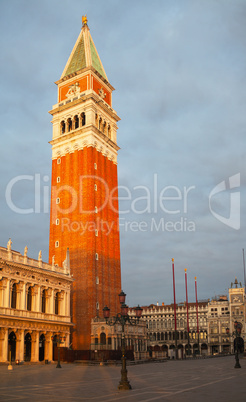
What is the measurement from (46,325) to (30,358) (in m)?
4.87

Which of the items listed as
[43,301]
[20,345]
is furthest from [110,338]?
[20,345]

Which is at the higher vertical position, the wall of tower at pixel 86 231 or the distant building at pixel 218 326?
the wall of tower at pixel 86 231

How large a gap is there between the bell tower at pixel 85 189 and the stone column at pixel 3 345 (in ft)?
55.4

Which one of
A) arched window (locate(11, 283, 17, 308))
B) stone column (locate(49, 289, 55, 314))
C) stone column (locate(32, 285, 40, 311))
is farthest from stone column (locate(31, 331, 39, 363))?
arched window (locate(11, 283, 17, 308))

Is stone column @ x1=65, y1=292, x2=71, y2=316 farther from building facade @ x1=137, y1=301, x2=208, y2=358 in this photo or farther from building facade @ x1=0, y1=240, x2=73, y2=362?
building facade @ x1=137, y1=301, x2=208, y2=358

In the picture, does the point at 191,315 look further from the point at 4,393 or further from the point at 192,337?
the point at 4,393

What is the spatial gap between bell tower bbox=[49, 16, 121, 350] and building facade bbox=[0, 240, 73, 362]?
4.70 m

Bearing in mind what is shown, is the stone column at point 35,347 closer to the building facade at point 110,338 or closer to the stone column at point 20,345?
the stone column at point 20,345

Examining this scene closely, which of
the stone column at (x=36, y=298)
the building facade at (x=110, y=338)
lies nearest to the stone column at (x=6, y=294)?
the stone column at (x=36, y=298)

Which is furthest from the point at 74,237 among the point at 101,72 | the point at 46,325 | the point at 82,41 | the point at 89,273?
the point at 82,41

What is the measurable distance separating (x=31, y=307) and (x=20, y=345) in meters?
5.52

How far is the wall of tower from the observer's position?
68812 mm

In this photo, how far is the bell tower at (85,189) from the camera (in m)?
69.8

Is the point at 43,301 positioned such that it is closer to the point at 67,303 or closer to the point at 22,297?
the point at 67,303
